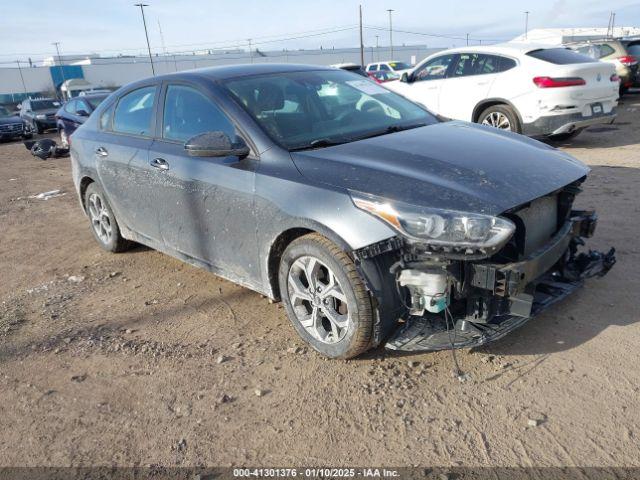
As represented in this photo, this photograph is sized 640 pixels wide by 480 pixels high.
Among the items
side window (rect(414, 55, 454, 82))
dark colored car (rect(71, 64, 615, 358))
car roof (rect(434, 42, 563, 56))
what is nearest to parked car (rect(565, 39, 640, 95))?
car roof (rect(434, 42, 563, 56))

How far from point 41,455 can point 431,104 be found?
8.65 meters

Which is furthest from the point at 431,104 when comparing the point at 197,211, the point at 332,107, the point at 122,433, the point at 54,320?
the point at 122,433

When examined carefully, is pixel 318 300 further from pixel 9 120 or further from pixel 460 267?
pixel 9 120

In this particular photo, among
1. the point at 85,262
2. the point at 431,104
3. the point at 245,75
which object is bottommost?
the point at 85,262

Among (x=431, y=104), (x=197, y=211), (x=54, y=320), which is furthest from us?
(x=431, y=104)

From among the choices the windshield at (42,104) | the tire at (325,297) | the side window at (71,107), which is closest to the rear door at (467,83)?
the tire at (325,297)

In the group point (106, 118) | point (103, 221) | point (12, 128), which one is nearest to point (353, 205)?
point (106, 118)

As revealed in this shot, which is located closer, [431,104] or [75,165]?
[75,165]

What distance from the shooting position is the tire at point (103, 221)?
508 centimetres

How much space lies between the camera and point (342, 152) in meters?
3.25

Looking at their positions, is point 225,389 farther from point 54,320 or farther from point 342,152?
point 54,320

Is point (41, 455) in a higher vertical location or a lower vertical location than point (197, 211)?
lower

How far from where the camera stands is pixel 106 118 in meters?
4.98

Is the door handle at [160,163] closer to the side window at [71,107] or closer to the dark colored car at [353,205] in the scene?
the dark colored car at [353,205]
